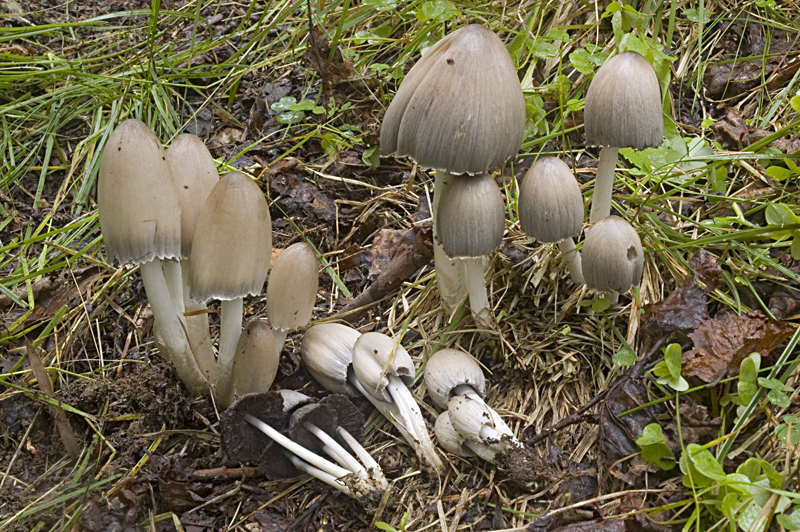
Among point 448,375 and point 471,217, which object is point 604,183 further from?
point 448,375

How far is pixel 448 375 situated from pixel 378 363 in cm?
27

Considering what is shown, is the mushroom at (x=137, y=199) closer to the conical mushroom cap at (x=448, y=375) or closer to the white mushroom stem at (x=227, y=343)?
the white mushroom stem at (x=227, y=343)

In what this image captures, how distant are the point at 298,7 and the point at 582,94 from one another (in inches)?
82.2

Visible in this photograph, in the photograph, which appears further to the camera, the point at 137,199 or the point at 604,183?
the point at 604,183

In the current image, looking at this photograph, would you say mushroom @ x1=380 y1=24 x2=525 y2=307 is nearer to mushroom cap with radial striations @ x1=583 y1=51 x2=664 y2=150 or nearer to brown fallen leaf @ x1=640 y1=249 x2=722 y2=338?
mushroom cap with radial striations @ x1=583 y1=51 x2=664 y2=150

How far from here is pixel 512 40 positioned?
375cm

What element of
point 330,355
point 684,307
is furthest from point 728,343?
point 330,355

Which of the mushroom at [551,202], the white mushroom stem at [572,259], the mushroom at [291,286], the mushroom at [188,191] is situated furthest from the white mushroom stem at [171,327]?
the white mushroom stem at [572,259]

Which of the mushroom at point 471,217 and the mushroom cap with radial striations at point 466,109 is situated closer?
the mushroom cap with radial striations at point 466,109

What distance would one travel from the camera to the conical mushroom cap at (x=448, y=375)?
2.38 metres

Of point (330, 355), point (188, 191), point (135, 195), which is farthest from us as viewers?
point (330, 355)

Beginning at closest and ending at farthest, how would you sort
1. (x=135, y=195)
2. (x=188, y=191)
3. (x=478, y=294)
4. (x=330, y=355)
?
(x=135, y=195), (x=188, y=191), (x=330, y=355), (x=478, y=294)

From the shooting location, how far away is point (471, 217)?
2.24 m

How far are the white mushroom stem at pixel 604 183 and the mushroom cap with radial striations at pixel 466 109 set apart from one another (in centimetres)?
51
